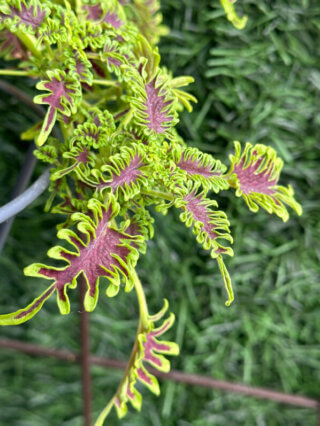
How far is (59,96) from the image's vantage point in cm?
45

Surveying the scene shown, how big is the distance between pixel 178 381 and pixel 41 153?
0.56 meters

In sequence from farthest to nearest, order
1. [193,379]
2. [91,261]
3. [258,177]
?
[193,379] → [258,177] → [91,261]

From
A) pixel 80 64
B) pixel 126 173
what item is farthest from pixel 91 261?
pixel 80 64

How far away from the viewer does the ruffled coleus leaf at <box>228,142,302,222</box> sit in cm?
50

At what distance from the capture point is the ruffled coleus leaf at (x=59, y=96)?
0.44 metres

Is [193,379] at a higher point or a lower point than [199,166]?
lower

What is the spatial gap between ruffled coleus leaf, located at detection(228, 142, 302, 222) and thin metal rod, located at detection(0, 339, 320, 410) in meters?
0.43

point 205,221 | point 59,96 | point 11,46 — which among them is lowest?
point 205,221

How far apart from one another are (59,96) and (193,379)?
58cm

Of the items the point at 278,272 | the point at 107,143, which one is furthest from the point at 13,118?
the point at 278,272

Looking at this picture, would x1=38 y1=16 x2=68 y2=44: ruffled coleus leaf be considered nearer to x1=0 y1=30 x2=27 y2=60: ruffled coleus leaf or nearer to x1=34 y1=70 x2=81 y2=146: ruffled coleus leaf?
x1=34 y1=70 x2=81 y2=146: ruffled coleus leaf

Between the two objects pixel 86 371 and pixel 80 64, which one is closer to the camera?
pixel 80 64

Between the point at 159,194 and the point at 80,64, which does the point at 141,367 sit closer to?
the point at 159,194

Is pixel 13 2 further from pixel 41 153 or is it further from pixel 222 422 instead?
pixel 222 422
